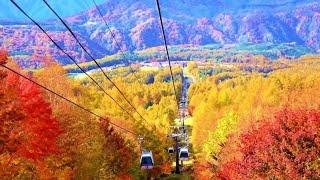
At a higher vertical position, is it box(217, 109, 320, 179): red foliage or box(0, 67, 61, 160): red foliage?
box(0, 67, 61, 160): red foliage

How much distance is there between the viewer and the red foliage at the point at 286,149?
1292 inches

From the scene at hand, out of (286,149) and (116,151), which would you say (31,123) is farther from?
(116,151)

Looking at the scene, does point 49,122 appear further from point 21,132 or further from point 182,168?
point 182,168

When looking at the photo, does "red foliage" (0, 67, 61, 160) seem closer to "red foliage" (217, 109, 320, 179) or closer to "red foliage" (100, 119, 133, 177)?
"red foliage" (217, 109, 320, 179)

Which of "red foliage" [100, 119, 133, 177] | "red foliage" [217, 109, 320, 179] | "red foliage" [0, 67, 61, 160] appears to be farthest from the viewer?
"red foliage" [100, 119, 133, 177]

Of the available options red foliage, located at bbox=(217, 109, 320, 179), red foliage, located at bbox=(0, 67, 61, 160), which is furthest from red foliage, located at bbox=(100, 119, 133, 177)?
red foliage, located at bbox=(217, 109, 320, 179)

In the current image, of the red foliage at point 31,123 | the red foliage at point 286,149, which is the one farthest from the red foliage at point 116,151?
the red foliage at point 286,149

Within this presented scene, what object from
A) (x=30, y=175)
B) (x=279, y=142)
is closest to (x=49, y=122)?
(x=30, y=175)

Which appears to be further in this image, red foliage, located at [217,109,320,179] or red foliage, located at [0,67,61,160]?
red foliage, located at [0,67,61,160]

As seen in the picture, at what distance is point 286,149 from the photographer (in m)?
34.0

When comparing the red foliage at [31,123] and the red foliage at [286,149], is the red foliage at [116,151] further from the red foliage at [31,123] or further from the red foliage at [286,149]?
the red foliage at [286,149]

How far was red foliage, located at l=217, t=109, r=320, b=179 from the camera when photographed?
32.8 m

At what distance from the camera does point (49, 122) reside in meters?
47.7

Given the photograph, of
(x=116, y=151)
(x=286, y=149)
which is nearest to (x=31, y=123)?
(x=286, y=149)
